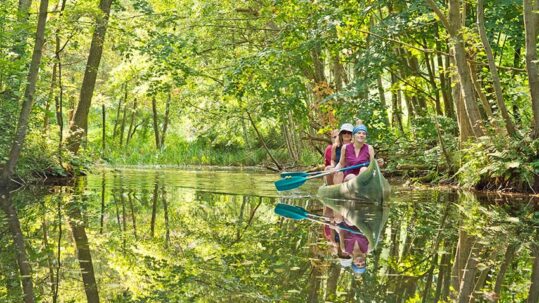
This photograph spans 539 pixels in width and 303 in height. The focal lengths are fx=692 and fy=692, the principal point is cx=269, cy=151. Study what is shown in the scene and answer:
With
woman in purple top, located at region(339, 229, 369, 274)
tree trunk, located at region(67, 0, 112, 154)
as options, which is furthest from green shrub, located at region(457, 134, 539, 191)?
tree trunk, located at region(67, 0, 112, 154)

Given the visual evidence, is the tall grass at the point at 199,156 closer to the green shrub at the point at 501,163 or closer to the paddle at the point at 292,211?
the green shrub at the point at 501,163

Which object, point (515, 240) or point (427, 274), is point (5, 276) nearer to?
point (427, 274)

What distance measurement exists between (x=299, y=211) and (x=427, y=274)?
5218 millimetres

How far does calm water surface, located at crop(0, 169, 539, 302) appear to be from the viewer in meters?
4.16

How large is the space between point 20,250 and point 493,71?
8.84 meters

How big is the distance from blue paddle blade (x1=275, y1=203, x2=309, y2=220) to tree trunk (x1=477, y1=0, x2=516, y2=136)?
4.23m

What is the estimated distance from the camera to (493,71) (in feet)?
39.1

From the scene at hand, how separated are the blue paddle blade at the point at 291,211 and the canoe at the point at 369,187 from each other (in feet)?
2.82

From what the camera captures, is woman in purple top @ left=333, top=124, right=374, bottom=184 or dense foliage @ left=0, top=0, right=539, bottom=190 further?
dense foliage @ left=0, top=0, right=539, bottom=190

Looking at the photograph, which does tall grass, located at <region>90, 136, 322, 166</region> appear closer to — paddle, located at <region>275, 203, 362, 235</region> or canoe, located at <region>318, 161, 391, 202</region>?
canoe, located at <region>318, 161, 391, 202</region>

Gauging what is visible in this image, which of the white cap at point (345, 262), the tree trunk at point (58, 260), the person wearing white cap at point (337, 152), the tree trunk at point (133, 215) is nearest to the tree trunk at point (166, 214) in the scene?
the tree trunk at point (133, 215)

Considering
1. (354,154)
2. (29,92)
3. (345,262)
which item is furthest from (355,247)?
(29,92)

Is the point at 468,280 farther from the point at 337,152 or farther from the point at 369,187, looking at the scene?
the point at 337,152

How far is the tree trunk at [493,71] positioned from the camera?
11524 millimetres
